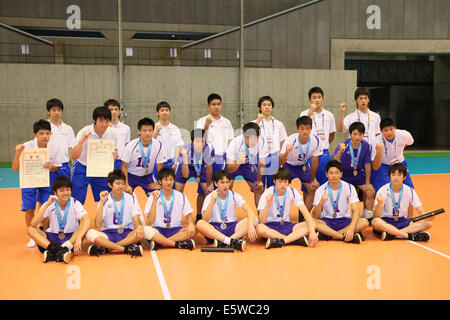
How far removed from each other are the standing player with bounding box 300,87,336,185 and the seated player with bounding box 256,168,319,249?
62.7 inches

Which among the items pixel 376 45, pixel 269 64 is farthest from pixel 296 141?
pixel 376 45

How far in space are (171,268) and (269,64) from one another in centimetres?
1688

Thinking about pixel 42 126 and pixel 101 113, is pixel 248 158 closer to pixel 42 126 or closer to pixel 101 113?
pixel 101 113

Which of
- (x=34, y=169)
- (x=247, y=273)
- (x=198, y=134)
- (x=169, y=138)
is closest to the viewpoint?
(x=247, y=273)

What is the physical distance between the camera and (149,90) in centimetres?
1892

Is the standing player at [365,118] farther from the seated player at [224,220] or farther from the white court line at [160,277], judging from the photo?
the white court line at [160,277]

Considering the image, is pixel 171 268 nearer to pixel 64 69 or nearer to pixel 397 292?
pixel 397 292

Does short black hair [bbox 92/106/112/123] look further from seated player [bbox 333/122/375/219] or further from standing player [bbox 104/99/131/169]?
seated player [bbox 333/122/375/219]

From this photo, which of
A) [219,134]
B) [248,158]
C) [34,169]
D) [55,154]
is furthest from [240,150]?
[34,169]

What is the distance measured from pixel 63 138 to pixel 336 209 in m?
4.44

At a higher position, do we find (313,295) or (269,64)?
(269,64)

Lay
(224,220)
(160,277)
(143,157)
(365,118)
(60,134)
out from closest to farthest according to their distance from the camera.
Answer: (160,277) < (224,220) < (60,134) < (143,157) < (365,118)

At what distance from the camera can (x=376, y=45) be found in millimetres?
20734

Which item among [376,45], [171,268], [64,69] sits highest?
[376,45]
